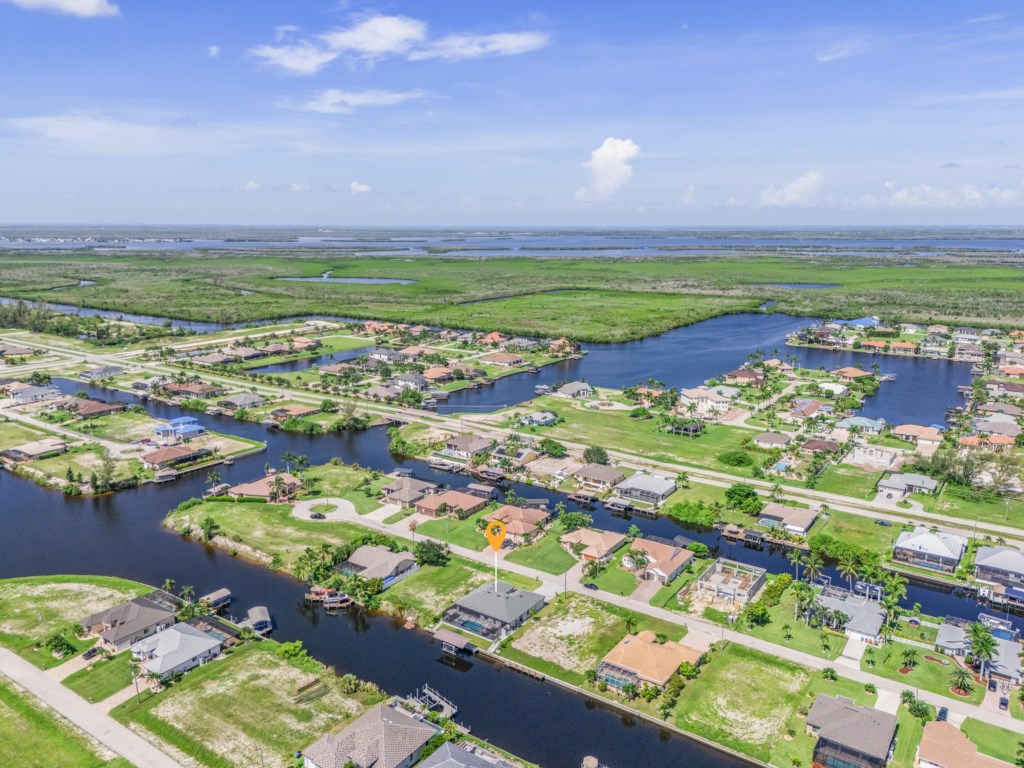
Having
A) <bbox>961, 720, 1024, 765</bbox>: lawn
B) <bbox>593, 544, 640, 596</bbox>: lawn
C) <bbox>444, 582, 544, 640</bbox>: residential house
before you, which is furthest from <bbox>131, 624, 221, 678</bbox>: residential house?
<bbox>961, 720, 1024, 765</bbox>: lawn

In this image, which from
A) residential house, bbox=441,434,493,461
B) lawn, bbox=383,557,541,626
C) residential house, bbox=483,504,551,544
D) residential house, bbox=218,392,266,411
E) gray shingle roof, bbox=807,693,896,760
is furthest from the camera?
residential house, bbox=218,392,266,411

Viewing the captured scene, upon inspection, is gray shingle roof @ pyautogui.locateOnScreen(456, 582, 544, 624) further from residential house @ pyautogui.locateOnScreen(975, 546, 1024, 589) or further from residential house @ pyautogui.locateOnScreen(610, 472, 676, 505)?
residential house @ pyautogui.locateOnScreen(975, 546, 1024, 589)

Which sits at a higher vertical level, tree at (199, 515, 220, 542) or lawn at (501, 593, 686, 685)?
tree at (199, 515, 220, 542)

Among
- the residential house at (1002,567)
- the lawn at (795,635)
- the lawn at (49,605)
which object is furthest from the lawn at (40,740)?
the residential house at (1002,567)

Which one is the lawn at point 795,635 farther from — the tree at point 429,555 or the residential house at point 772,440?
the residential house at point 772,440

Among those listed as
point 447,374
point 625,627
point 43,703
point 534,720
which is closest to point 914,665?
point 625,627

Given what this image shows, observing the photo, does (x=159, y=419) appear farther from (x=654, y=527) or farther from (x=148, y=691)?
(x=654, y=527)
